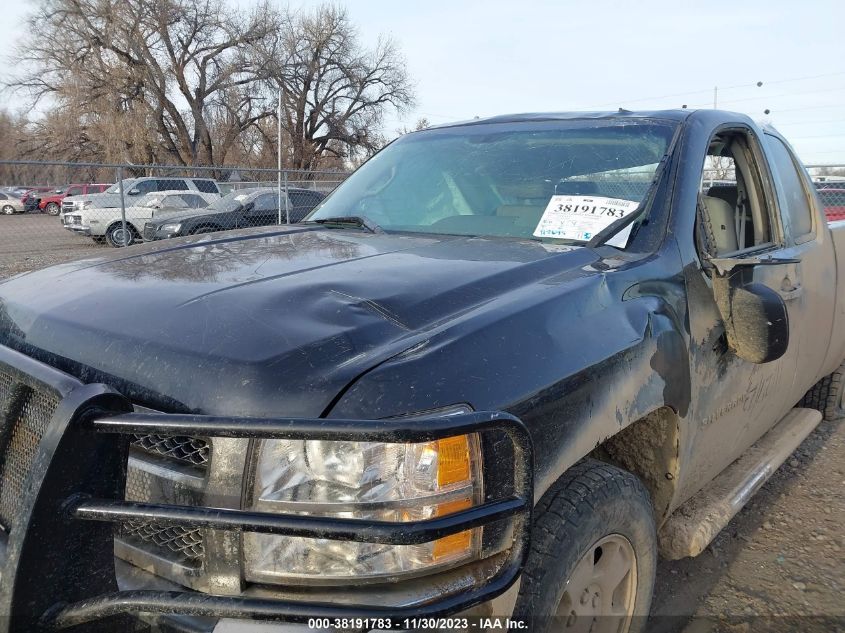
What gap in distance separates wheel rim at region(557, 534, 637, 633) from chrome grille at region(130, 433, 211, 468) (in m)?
0.91

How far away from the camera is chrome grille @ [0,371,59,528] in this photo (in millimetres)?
1458

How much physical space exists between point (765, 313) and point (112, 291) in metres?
1.94

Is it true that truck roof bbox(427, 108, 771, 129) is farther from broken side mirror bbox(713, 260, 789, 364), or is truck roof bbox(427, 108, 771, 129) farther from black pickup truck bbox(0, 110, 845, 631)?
broken side mirror bbox(713, 260, 789, 364)

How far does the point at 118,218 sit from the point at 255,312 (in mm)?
15937

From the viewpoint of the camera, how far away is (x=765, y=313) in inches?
84.0

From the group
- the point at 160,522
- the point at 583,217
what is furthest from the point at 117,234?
the point at 160,522

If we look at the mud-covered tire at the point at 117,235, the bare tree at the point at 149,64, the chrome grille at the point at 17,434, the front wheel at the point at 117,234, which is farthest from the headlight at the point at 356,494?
the bare tree at the point at 149,64

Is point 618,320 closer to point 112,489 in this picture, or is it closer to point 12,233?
point 112,489

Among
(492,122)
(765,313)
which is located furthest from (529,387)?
(492,122)

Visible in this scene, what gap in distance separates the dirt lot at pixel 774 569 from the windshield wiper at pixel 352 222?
96 cm

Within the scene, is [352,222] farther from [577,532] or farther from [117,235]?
[117,235]

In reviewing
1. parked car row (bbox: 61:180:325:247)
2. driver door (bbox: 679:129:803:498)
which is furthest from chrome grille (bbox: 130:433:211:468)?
parked car row (bbox: 61:180:325:247)

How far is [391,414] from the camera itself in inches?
50.4

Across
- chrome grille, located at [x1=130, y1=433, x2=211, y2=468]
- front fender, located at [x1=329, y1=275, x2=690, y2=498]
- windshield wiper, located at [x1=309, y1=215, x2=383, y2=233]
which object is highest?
windshield wiper, located at [x1=309, y1=215, x2=383, y2=233]
